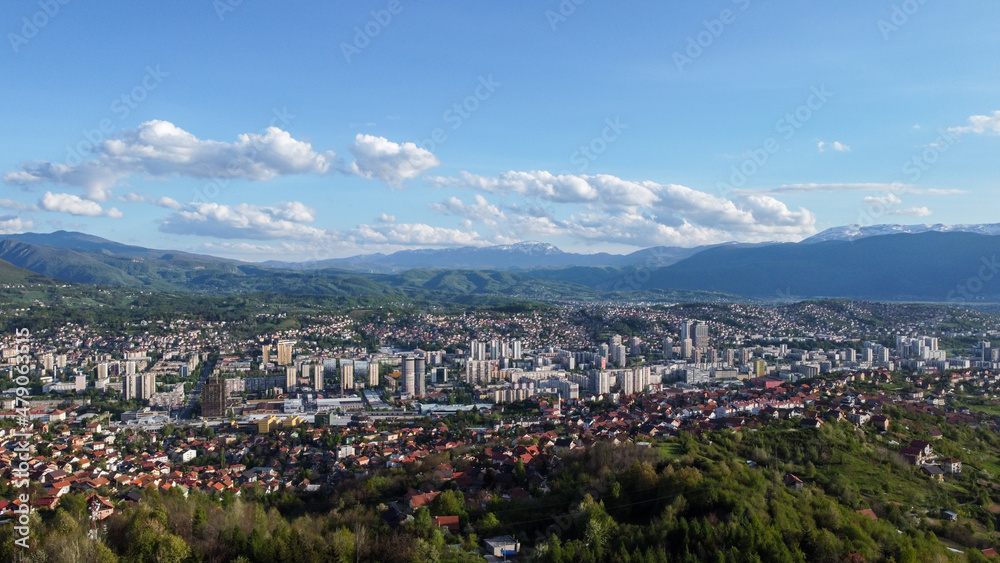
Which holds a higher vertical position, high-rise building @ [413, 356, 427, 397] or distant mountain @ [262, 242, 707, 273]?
distant mountain @ [262, 242, 707, 273]

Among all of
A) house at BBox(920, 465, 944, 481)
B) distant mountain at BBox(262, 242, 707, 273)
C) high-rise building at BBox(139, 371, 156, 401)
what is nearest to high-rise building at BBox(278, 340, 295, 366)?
high-rise building at BBox(139, 371, 156, 401)

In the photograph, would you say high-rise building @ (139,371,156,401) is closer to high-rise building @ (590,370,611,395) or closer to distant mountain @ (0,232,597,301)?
high-rise building @ (590,370,611,395)

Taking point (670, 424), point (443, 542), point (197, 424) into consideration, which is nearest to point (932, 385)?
point (670, 424)

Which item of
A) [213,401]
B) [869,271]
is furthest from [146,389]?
[869,271]

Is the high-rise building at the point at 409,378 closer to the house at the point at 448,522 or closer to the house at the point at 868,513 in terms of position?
the house at the point at 448,522

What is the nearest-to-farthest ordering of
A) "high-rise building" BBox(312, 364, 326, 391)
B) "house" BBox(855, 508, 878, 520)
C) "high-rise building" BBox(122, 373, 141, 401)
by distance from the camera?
1. "house" BBox(855, 508, 878, 520)
2. "high-rise building" BBox(122, 373, 141, 401)
3. "high-rise building" BBox(312, 364, 326, 391)

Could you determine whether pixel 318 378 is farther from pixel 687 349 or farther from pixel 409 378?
pixel 687 349

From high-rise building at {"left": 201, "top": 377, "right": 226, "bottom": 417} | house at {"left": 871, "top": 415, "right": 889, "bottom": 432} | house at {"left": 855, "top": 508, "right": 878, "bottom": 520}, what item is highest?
house at {"left": 871, "top": 415, "right": 889, "bottom": 432}
